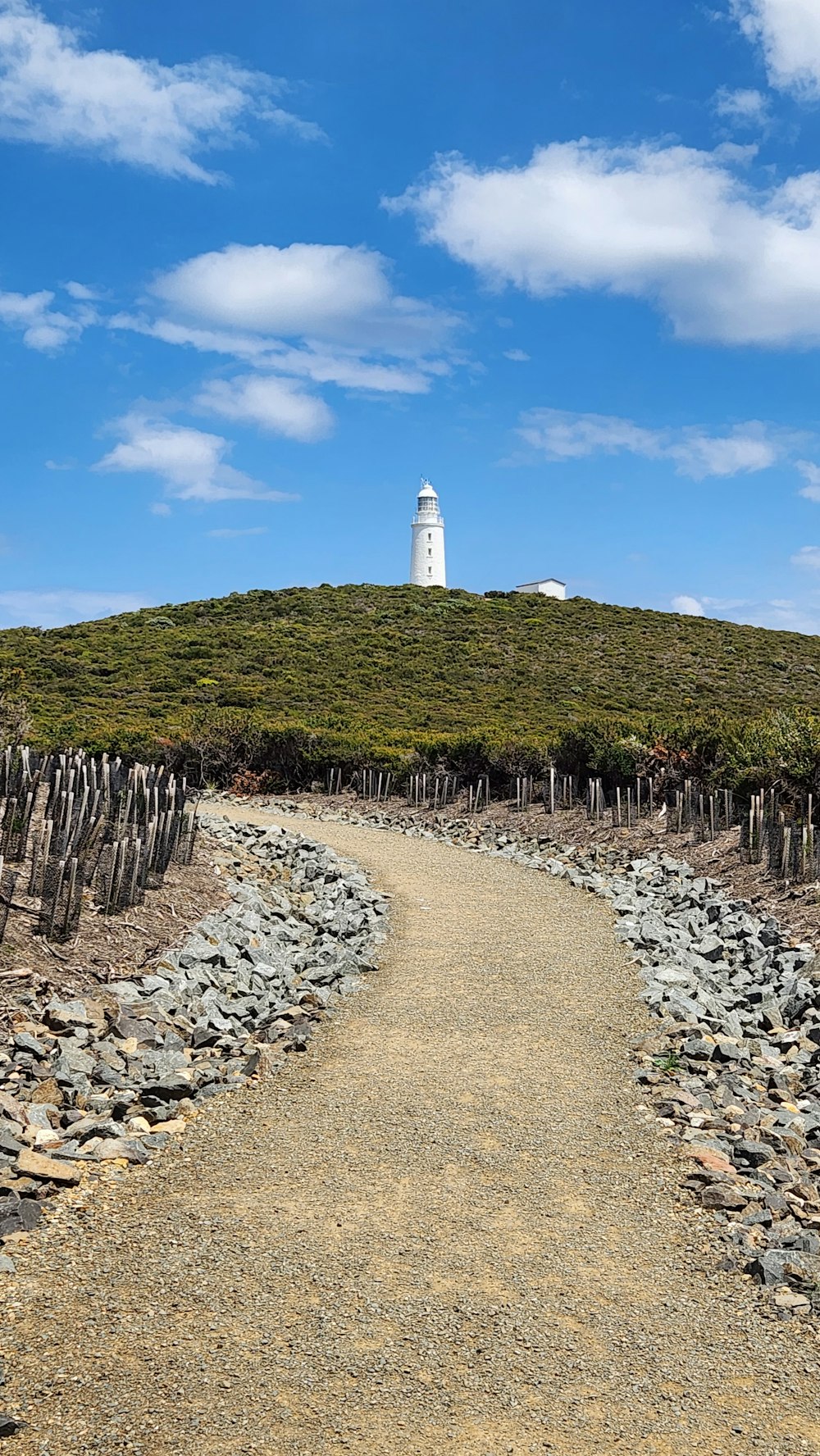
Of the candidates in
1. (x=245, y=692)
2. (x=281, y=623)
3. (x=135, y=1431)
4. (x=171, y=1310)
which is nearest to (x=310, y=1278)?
(x=171, y=1310)

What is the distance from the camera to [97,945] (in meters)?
9.05

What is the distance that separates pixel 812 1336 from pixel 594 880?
10.9m

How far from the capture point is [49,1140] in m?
5.94

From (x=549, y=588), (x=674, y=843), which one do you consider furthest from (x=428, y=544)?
(x=674, y=843)

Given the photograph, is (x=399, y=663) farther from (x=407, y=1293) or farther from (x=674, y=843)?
(x=407, y=1293)

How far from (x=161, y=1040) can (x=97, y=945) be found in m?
1.76

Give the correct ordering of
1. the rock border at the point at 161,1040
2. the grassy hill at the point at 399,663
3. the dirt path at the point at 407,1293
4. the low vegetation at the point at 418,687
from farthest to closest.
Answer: the grassy hill at the point at 399,663
the low vegetation at the point at 418,687
the rock border at the point at 161,1040
the dirt path at the point at 407,1293

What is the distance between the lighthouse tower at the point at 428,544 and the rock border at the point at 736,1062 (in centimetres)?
6226

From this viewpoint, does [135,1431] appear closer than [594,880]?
Yes

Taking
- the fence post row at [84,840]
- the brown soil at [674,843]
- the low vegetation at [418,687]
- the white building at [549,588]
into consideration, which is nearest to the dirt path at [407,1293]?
the fence post row at [84,840]

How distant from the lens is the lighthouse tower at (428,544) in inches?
2997

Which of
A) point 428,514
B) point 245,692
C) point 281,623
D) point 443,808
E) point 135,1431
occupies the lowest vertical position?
point 135,1431

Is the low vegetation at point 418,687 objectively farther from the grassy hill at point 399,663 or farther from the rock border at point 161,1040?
the rock border at point 161,1040

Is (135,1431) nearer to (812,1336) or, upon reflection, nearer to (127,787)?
(812,1336)
